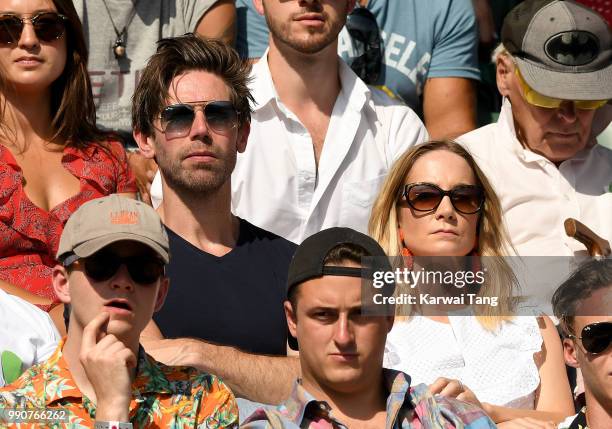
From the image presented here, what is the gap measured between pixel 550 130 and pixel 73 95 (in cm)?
206

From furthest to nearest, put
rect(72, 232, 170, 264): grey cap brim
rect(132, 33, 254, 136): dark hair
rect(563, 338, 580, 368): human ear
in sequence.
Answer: rect(132, 33, 254, 136): dark hair
rect(563, 338, 580, 368): human ear
rect(72, 232, 170, 264): grey cap brim

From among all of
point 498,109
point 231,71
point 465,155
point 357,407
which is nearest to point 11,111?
point 231,71

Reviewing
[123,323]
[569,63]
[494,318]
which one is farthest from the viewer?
[569,63]

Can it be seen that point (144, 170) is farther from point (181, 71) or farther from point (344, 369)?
point (344, 369)

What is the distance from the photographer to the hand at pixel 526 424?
4.23m

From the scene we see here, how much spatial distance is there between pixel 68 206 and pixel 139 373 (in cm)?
151

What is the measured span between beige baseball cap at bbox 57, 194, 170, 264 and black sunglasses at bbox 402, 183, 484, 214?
4.25 ft

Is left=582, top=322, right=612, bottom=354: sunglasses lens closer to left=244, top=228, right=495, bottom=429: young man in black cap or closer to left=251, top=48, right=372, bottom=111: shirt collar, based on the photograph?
left=244, top=228, right=495, bottom=429: young man in black cap

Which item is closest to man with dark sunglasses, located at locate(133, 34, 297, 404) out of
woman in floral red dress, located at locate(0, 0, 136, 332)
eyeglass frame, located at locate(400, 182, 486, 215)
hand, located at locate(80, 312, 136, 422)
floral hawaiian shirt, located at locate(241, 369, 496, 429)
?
woman in floral red dress, located at locate(0, 0, 136, 332)

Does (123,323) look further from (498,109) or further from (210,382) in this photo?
(498,109)

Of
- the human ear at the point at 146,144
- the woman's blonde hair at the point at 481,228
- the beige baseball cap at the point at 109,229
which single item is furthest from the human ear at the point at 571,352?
the human ear at the point at 146,144

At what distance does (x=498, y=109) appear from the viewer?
6.93 m

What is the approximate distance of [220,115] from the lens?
4910 mm

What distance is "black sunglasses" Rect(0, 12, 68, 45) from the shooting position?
5.18 m
